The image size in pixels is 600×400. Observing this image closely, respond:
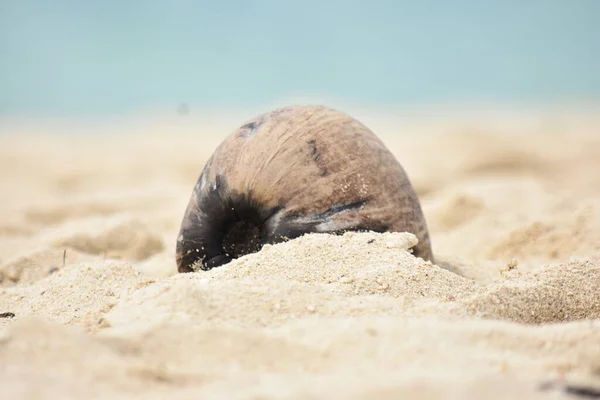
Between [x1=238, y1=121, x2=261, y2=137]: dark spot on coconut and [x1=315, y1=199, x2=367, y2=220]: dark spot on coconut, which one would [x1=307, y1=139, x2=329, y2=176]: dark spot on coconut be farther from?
[x1=238, y1=121, x2=261, y2=137]: dark spot on coconut

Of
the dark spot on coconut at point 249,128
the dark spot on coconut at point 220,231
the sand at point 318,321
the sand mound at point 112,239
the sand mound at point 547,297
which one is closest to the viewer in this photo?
the sand at point 318,321

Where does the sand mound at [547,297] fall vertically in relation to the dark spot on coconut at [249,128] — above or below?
below

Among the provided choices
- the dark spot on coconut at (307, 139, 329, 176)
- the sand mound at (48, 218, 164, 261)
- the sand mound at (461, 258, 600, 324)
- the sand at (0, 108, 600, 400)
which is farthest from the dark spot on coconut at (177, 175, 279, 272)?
the sand mound at (48, 218, 164, 261)

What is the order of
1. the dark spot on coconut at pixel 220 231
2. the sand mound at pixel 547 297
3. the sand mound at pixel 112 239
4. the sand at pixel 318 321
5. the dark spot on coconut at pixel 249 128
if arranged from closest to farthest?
the sand at pixel 318 321 → the sand mound at pixel 547 297 → the dark spot on coconut at pixel 220 231 → the dark spot on coconut at pixel 249 128 → the sand mound at pixel 112 239

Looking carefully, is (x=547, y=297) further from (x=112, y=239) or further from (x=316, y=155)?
(x=112, y=239)

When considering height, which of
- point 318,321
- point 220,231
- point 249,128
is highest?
point 249,128

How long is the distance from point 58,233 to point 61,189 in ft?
15.1

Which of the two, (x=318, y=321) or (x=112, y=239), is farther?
(x=112, y=239)

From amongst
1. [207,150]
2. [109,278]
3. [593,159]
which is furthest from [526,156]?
[109,278]

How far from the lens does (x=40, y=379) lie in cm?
139

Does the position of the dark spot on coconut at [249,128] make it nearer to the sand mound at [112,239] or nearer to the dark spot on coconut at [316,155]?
the dark spot on coconut at [316,155]

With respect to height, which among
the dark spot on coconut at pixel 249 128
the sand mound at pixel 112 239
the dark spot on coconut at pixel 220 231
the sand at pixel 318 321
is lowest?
the sand at pixel 318 321

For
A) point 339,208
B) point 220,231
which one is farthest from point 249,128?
point 339,208

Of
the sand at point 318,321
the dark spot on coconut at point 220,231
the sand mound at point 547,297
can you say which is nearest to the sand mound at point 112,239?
the sand at point 318,321
